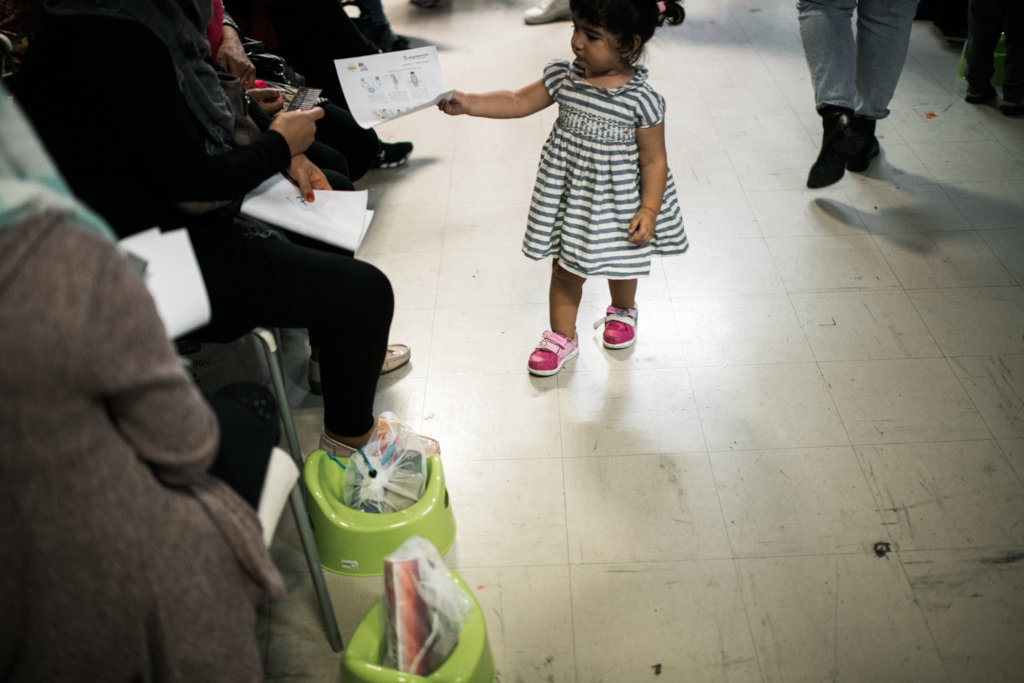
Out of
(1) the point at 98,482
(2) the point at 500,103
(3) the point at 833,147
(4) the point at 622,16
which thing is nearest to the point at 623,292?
(2) the point at 500,103

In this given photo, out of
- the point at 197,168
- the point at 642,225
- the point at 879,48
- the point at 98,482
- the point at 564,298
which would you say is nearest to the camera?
the point at 98,482

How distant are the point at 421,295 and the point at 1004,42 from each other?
8.49ft

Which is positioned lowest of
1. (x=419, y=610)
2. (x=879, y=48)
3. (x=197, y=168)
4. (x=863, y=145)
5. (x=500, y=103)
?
(x=863, y=145)

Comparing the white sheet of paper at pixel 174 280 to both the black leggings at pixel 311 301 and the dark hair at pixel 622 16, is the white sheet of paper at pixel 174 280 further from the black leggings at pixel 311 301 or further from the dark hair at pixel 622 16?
the dark hair at pixel 622 16

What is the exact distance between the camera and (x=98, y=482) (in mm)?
783

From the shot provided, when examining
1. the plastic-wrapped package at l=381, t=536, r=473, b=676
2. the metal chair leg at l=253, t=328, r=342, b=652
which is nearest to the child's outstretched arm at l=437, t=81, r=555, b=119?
the metal chair leg at l=253, t=328, r=342, b=652

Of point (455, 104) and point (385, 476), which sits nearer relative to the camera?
point (385, 476)

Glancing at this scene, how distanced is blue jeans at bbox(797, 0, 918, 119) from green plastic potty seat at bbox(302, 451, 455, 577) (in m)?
1.88

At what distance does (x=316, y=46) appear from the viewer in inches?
110

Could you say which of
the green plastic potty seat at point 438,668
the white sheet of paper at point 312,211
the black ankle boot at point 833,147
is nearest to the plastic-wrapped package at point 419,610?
the green plastic potty seat at point 438,668

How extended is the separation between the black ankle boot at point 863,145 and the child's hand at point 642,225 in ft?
3.90

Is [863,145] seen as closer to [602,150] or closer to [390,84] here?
[602,150]

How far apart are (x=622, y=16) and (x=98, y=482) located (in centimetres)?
123

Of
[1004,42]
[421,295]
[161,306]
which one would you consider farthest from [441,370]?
[1004,42]
